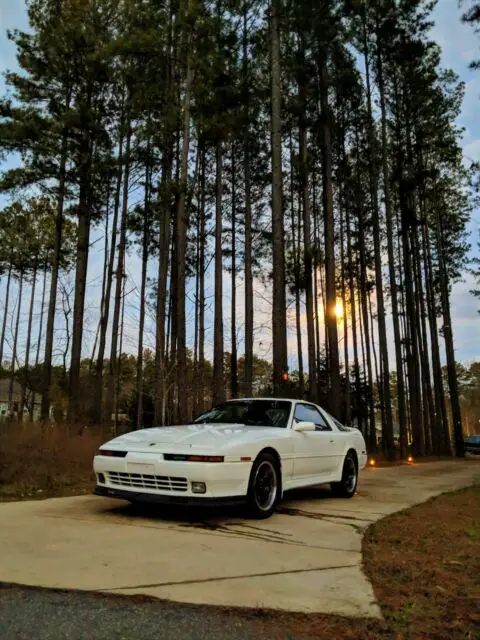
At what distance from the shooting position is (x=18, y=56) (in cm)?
1788

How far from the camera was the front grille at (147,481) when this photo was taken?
16.7 feet

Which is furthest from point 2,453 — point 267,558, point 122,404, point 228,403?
point 122,404

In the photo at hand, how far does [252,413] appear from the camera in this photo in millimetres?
6836

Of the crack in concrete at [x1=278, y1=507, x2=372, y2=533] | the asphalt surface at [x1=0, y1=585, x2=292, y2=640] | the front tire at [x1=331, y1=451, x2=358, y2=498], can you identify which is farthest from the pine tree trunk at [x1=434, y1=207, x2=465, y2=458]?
the asphalt surface at [x1=0, y1=585, x2=292, y2=640]

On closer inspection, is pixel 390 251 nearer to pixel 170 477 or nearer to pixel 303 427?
pixel 303 427

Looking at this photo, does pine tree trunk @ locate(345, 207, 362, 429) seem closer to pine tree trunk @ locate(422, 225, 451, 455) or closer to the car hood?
pine tree trunk @ locate(422, 225, 451, 455)

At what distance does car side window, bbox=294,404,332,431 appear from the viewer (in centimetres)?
699

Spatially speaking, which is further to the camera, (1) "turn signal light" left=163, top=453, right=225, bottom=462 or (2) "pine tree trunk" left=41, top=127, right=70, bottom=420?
(2) "pine tree trunk" left=41, top=127, right=70, bottom=420

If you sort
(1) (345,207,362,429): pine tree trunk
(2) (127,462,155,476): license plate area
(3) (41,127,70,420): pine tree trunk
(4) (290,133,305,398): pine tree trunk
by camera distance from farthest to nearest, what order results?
(1) (345,207,362,429): pine tree trunk
(4) (290,133,305,398): pine tree trunk
(3) (41,127,70,420): pine tree trunk
(2) (127,462,155,476): license plate area

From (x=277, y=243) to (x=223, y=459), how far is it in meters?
9.08

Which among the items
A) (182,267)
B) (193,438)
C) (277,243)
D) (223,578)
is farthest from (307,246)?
(223,578)

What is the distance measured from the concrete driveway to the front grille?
332 mm

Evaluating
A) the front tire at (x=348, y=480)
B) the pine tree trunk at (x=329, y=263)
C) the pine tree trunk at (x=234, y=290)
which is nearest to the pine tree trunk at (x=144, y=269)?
the pine tree trunk at (x=234, y=290)

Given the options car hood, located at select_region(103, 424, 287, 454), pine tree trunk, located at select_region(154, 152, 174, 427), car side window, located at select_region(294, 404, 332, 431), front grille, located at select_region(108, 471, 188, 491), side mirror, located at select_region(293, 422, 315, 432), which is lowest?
front grille, located at select_region(108, 471, 188, 491)
